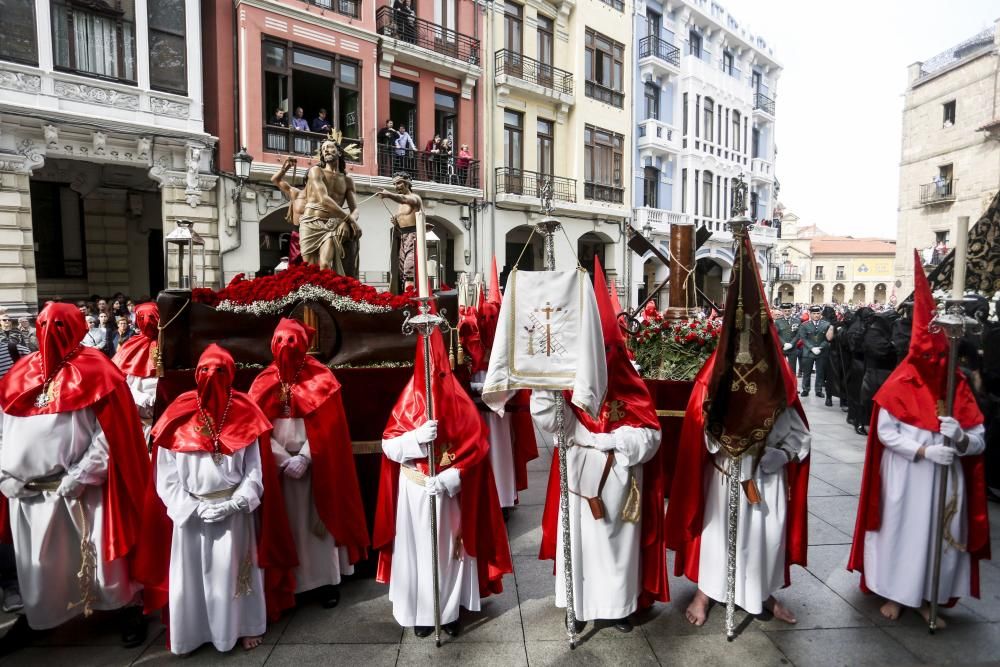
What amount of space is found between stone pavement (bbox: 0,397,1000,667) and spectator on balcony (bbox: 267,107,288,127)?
1331cm

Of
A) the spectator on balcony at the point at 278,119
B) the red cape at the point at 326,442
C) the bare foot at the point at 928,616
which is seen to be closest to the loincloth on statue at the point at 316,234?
the red cape at the point at 326,442

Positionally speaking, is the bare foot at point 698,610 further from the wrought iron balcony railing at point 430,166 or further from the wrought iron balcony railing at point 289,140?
the wrought iron balcony railing at point 430,166

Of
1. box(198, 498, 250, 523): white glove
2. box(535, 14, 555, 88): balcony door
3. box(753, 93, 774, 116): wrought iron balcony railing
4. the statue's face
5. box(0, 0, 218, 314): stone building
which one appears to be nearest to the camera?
box(198, 498, 250, 523): white glove

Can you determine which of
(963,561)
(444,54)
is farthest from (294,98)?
(963,561)

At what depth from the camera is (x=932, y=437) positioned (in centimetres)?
403

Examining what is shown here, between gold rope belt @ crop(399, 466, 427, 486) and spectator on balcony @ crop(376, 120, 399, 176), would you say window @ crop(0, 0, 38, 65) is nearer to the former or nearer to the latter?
spectator on balcony @ crop(376, 120, 399, 176)

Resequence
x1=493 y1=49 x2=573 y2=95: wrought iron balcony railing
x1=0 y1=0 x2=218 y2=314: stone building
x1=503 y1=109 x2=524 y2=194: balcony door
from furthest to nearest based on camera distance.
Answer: x1=503 y1=109 x2=524 y2=194: balcony door → x1=493 y1=49 x2=573 y2=95: wrought iron balcony railing → x1=0 y1=0 x2=218 y2=314: stone building

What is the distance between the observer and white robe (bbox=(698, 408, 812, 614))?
3986 millimetres

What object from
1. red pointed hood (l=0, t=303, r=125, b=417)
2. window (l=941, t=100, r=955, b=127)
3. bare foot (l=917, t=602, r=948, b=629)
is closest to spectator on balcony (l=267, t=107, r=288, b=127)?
red pointed hood (l=0, t=303, r=125, b=417)

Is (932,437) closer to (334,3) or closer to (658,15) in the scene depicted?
(334,3)

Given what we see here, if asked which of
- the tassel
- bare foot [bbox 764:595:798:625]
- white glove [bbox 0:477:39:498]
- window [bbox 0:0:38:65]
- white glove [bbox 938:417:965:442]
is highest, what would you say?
window [bbox 0:0:38:65]

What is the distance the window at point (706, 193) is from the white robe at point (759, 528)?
82.1ft

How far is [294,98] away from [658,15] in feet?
54.7

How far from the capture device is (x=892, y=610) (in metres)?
4.17
